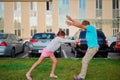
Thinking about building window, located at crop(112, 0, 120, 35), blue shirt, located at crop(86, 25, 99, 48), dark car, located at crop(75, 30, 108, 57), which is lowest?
dark car, located at crop(75, 30, 108, 57)

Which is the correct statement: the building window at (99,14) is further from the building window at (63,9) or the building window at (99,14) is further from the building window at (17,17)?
the building window at (17,17)

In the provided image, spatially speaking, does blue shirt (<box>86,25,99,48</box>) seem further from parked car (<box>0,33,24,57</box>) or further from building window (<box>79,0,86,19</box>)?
building window (<box>79,0,86,19</box>)

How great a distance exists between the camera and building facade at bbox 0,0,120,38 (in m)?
55.3

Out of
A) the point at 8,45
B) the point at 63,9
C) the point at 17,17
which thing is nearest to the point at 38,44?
the point at 8,45

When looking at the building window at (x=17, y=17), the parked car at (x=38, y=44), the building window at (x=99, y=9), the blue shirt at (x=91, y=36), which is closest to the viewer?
the blue shirt at (x=91, y=36)

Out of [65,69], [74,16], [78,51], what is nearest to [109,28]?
[74,16]

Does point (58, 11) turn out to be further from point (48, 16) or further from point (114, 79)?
point (114, 79)

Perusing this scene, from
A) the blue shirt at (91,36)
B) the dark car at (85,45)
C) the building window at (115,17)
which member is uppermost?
the building window at (115,17)

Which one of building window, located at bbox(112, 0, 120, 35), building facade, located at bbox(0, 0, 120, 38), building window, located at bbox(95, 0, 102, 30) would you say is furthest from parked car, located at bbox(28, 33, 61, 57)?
building window, located at bbox(112, 0, 120, 35)

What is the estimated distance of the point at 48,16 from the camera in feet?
184

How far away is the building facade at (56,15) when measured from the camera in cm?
5528

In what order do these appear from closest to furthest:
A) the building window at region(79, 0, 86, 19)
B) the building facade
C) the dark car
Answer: the dark car < the building window at region(79, 0, 86, 19) < the building facade

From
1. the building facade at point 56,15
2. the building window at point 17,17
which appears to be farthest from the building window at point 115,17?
the building window at point 17,17

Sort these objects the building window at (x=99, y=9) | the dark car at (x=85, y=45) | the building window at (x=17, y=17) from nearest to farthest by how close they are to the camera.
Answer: the dark car at (x=85, y=45) < the building window at (x=99, y=9) < the building window at (x=17, y=17)
